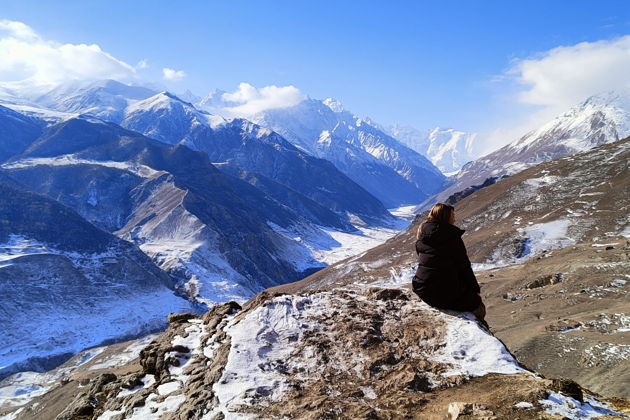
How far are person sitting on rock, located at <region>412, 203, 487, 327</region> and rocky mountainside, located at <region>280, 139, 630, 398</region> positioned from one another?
1271 centimetres

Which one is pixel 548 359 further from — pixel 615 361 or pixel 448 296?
pixel 448 296

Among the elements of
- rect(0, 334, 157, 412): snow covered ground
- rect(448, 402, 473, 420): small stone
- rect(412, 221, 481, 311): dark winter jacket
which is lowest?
rect(0, 334, 157, 412): snow covered ground

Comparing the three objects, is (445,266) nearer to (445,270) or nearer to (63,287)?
(445,270)

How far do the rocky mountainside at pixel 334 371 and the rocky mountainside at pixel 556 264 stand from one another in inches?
529

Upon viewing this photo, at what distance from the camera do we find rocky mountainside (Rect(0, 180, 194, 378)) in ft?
332

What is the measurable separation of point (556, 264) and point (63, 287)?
119855 mm

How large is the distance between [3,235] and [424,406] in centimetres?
15773

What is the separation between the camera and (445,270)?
12.2m

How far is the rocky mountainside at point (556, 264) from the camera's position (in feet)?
83.3

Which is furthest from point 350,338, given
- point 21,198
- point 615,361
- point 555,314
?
point 21,198

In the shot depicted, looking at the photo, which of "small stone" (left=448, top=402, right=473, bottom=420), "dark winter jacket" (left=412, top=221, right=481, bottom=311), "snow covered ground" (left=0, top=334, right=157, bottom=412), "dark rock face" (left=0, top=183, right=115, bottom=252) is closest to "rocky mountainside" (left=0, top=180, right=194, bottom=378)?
"dark rock face" (left=0, top=183, right=115, bottom=252)

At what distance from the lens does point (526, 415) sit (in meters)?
8.34

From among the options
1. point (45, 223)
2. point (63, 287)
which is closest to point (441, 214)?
point (63, 287)

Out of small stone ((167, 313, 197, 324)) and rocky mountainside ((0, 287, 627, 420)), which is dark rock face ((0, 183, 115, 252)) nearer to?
small stone ((167, 313, 197, 324))
